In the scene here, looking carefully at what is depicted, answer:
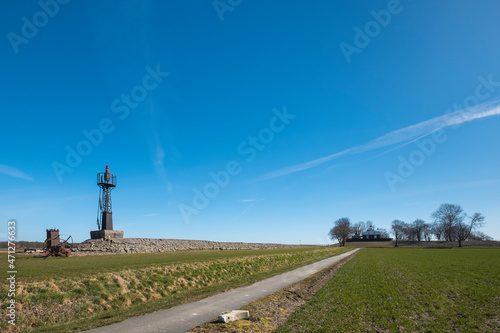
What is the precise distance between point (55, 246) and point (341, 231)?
141 m

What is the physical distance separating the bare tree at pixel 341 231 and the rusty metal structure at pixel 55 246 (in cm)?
13703

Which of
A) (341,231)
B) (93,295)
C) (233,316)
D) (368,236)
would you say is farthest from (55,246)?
(368,236)

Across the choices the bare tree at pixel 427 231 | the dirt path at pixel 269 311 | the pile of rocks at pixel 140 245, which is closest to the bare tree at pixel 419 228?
the bare tree at pixel 427 231

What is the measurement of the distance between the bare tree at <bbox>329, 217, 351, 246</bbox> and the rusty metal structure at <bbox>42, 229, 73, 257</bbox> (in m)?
137

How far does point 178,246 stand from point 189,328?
209 feet

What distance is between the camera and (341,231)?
15300 cm

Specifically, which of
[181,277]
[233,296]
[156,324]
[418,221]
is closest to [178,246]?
[181,277]

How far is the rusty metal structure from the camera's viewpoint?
118 feet

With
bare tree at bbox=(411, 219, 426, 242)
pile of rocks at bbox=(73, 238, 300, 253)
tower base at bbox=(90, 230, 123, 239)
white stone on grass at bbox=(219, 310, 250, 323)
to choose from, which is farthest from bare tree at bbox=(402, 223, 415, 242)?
white stone on grass at bbox=(219, 310, 250, 323)

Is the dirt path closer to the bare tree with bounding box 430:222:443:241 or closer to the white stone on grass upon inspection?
the white stone on grass

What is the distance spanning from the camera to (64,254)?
1439 inches

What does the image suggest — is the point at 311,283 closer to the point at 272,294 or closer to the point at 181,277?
the point at 272,294

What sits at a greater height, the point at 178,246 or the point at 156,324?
the point at 156,324

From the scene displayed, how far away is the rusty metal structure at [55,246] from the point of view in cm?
3606
